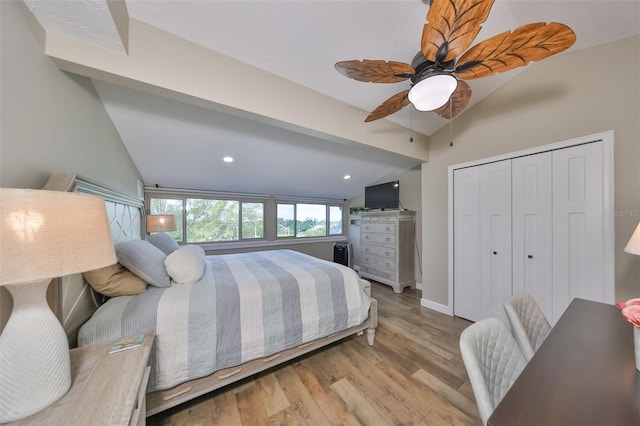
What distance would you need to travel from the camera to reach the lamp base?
61 centimetres

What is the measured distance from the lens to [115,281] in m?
1.34

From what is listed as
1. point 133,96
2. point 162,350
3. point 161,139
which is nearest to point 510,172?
point 162,350

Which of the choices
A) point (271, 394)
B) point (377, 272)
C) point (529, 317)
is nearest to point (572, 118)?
point (529, 317)

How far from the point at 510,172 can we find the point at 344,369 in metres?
2.50

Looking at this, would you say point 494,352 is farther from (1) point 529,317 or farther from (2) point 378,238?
(2) point 378,238

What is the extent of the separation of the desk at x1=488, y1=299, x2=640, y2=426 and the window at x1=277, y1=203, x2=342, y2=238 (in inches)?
170

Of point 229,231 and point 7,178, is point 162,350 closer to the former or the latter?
point 7,178

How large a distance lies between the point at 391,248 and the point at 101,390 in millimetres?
3621

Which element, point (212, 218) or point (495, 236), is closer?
point (495, 236)

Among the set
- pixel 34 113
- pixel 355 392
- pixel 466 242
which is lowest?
pixel 355 392

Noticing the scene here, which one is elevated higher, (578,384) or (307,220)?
(307,220)

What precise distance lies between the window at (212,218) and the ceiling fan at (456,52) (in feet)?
12.2

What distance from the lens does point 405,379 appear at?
164cm

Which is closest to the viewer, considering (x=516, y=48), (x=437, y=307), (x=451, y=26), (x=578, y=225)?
(x=451, y=26)
